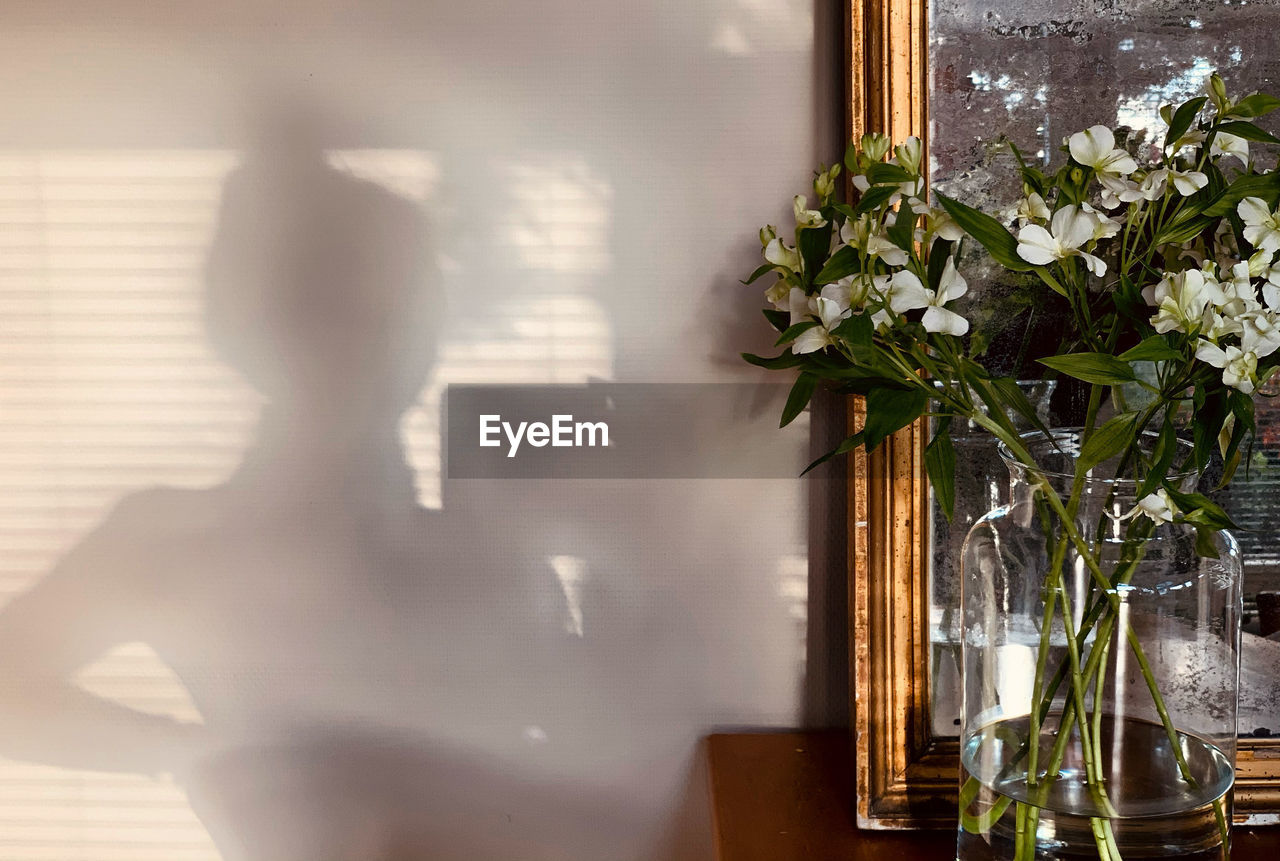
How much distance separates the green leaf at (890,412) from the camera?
66 centimetres

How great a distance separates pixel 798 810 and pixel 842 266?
1.69ft

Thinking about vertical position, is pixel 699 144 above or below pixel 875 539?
above

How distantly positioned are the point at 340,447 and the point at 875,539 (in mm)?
562

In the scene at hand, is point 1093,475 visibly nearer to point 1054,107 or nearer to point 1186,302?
point 1186,302

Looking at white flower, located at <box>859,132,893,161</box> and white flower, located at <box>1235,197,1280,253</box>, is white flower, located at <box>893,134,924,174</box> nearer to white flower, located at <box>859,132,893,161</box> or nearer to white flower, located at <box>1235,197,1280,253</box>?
white flower, located at <box>859,132,893,161</box>

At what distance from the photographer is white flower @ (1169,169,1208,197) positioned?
Answer: 611mm

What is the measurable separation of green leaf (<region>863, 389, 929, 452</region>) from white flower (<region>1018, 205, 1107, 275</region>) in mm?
122

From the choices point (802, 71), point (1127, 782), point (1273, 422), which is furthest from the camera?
point (802, 71)

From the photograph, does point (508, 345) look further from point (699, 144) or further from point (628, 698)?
point (628, 698)

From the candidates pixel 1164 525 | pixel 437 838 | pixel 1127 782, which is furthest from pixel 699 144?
pixel 437 838

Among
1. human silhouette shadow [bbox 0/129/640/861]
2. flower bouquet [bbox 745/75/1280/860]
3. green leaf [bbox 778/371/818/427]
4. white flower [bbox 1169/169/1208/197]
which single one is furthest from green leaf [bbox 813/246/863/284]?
human silhouette shadow [bbox 0/129/640/861]

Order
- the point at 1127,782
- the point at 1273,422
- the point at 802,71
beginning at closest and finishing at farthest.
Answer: the point at 1127,782 → the point at 1273,422 → the point at 802,71

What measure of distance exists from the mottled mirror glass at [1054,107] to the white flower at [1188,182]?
0.23 meters

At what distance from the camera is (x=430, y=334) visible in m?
0.96
